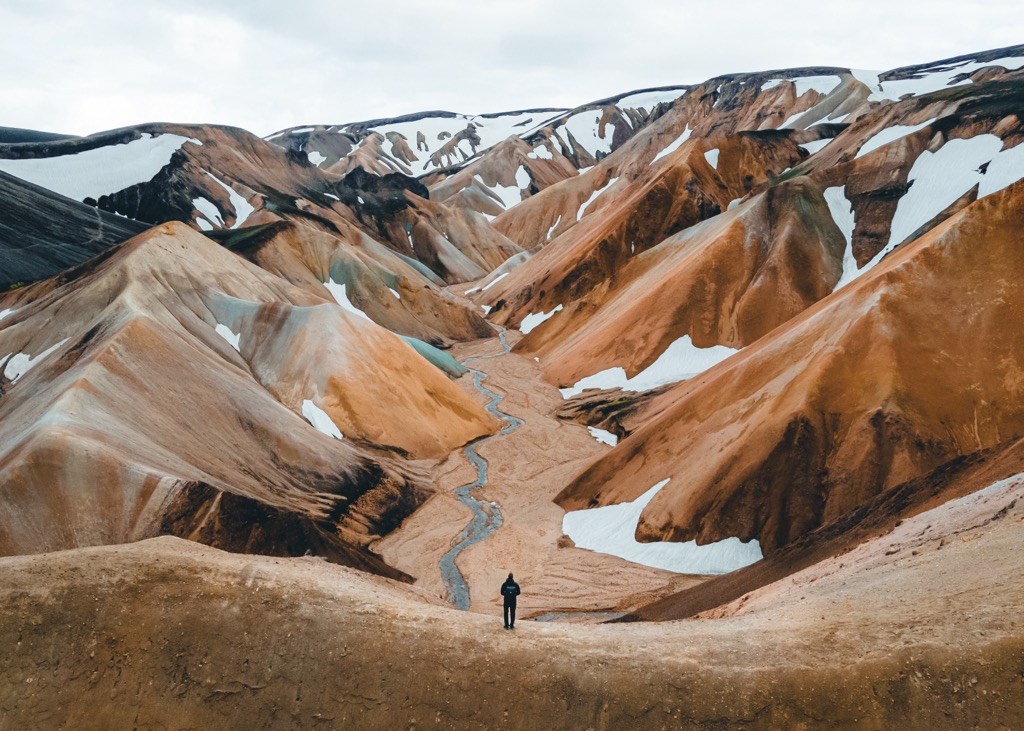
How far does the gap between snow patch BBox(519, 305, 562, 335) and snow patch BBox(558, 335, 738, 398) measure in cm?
2084

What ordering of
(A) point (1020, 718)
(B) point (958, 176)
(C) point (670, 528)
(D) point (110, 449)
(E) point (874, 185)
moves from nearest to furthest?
(A) point (1020, 718) → (D) point (110, 449) → (C) point (670, 528) → (B) point (958, 176) → (E) point (874, 185)

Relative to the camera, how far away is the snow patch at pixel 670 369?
4638 centimetres

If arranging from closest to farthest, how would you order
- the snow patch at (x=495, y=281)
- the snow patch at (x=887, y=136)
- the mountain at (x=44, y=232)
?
the snow patch at (x=887, y=136)
the mountain at (x=44, y=232)
the snow patch at (x=495, y=281)

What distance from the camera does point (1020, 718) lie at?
32.9 ft

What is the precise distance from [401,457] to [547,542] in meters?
10.9

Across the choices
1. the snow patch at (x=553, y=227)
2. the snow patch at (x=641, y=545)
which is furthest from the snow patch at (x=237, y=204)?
the snow patch at (x=641, y=545)

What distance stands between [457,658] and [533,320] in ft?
207

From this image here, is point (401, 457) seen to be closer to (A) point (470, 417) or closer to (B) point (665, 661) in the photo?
(A) point (470, 417)

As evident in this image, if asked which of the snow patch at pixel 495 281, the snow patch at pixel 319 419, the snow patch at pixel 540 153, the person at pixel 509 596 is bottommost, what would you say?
the person at pixel 509 596

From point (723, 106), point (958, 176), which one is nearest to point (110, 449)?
point (958, 176)

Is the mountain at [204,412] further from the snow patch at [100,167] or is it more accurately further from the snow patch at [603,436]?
the snow patch at [100,167]

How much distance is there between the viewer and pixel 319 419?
35938mm

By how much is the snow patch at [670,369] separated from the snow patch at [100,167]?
66938mm

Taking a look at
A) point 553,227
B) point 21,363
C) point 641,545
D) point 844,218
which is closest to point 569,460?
point 641,545
